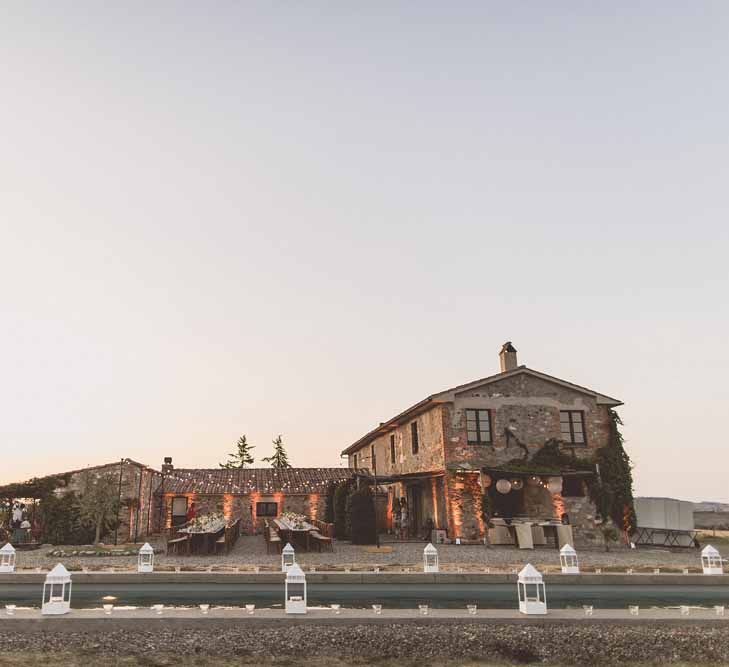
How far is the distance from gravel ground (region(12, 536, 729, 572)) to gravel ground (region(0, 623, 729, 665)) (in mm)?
5374

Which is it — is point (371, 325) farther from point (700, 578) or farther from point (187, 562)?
point (700, 578)

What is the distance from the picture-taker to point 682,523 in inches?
1094

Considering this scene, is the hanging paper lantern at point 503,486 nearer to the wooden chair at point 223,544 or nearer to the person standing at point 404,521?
the person standing at point 404,521

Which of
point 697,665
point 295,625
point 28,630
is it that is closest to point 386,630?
point 295,625

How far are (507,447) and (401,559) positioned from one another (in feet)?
26.6

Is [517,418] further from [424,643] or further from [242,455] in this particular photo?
[242,455]

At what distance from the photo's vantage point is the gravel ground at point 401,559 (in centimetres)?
1561

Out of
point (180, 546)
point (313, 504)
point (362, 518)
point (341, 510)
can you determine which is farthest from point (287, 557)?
point (313, 504)

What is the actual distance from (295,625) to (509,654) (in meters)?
3.16

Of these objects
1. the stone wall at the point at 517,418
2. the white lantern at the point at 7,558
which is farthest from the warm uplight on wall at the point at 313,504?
the white lantern at the point at 7,558

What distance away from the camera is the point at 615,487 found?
24.1 m

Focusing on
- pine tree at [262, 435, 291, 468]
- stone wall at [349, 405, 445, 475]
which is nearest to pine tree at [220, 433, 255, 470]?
A: pine tree at [262, 435, 291, 468]

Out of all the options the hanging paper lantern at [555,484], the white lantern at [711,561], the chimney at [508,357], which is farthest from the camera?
the chimney at [508,357]

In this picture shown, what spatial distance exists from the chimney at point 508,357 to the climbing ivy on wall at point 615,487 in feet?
16.5
